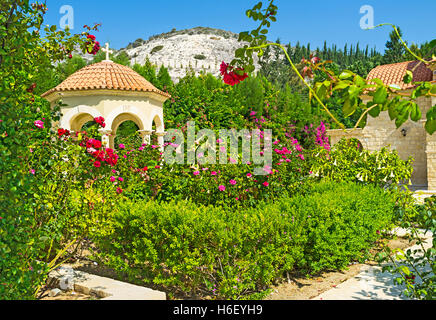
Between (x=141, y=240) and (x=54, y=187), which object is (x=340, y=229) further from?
(x=54, y=187)

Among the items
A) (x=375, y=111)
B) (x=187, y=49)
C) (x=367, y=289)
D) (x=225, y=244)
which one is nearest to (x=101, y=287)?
(x=225, y=244)

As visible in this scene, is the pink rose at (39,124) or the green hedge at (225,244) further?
the green hedge at (225,244)

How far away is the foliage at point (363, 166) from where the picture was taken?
757 cm

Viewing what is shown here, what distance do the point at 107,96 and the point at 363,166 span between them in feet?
24.4

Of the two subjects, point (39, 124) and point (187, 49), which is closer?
point (39, 124)

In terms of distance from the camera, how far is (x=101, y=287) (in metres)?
3.64

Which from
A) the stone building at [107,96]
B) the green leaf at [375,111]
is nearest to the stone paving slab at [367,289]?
the green leaf at [375,111]

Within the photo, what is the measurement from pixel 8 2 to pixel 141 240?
110 inches

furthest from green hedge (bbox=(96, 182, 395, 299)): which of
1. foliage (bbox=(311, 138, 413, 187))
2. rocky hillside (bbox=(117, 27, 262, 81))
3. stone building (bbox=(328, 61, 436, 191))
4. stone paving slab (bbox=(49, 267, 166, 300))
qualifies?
rocky hillside (bbox=(117, 27, 262, 81))

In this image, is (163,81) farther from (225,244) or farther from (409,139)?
(225,244)

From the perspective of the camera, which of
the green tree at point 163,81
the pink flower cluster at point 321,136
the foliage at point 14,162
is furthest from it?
the pink flower cluster at point 321,136

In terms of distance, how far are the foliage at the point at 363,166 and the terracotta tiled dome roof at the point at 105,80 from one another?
605cm

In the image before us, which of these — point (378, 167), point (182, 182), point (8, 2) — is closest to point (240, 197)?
point (182, 182)

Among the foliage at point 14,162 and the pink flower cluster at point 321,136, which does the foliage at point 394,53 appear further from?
the foliage at point 14,162
